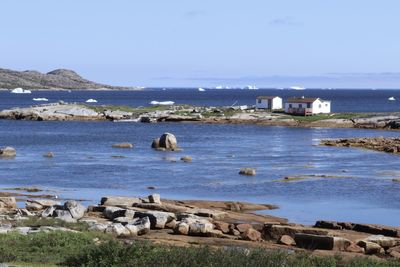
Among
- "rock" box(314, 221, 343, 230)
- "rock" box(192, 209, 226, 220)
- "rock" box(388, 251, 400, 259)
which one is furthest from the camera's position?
"rock" box(192, 209, 226, 220)

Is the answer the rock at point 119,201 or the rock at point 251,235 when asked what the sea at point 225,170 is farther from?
the rock at point 251,235

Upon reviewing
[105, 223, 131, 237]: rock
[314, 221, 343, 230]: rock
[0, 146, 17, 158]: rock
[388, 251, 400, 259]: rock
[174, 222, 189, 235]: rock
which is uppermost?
[105, 223, 131, 237]: rock

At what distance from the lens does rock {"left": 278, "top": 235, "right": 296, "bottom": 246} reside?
3403 cm

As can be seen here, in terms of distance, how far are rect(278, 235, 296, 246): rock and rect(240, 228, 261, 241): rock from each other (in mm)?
1095

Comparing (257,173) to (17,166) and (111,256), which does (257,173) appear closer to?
(17,166)

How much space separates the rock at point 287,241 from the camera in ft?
112

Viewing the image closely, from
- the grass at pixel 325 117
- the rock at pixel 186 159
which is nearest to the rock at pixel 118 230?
the rock at pixel 186 159

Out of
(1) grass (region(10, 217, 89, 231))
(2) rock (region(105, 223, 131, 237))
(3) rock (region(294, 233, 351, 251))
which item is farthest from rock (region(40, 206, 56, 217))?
(3) rock (region(294, 233, 351, 251))

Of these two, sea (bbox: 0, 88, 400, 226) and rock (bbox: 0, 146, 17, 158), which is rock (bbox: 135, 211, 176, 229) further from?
rock (bbox: 0, 146, 17, 158)

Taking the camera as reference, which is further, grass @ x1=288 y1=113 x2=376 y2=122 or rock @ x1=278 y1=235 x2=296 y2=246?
grass @ x1=288 y1=113 x2=376 y2=122

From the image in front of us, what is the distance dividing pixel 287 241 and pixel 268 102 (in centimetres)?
11932

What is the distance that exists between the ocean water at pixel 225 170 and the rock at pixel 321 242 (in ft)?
28.7

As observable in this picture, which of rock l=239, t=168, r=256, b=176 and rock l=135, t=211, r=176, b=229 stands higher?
rock l=135, t=211, r=176, b=229

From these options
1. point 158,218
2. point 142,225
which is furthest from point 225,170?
point 142,225
